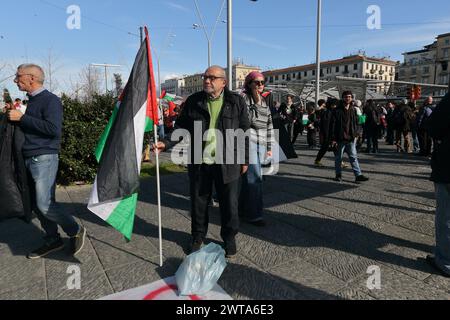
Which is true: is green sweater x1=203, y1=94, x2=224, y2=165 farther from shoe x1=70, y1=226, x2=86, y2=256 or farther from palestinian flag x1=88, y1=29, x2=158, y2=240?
shoe x1=70, y1=226, x2=86, y2=256

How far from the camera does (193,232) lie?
131 inches

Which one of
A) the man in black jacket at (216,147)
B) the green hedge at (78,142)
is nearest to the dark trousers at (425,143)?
the man in black jacket at (216,147)

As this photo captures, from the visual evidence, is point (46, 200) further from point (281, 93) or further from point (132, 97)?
point (281, 93)

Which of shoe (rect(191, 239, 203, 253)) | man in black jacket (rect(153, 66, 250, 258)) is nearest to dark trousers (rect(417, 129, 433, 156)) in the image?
man in black jacket (rect(153, 66, 250, 258))

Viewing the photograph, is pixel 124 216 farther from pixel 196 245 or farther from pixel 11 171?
pixel 11 171

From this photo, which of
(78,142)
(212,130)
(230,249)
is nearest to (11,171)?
(212,130)

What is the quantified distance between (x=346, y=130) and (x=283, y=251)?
370cm

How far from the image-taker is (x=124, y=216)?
2.89 meters

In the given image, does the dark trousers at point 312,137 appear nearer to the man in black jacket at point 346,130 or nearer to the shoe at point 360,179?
the man in black jacket at point 346,130

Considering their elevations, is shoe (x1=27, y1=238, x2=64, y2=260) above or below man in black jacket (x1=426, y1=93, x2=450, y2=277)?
below

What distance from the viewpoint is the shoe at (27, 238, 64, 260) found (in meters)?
3.22

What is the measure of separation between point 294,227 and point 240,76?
10384 centimetres

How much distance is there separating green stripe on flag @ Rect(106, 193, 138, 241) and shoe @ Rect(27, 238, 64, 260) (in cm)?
98
